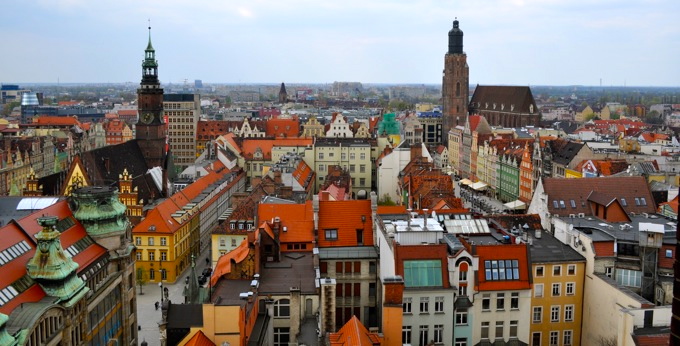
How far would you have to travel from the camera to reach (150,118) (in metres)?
108

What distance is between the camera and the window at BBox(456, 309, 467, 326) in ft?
157

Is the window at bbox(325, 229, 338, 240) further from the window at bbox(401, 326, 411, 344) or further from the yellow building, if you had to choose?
the yellow building

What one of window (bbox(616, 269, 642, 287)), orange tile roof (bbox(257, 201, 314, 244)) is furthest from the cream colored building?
window (bbox(616, 269, 642, 287))

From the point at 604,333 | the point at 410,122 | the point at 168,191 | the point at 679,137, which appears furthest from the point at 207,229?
the point at 679,137

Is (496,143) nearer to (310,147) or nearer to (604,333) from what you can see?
(310,147)

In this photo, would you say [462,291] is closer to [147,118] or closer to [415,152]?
[415,152]

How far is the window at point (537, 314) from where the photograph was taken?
51.0 m

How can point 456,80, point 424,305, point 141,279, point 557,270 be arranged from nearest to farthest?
point 424,305
point 557,270
point 141,279
point 456,80

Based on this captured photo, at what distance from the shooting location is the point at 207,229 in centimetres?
9162

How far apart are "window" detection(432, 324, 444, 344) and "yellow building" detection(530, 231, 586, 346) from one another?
7.49 metres

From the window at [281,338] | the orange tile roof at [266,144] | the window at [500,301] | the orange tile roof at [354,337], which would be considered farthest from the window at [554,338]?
the orange tile roof at [266,144]

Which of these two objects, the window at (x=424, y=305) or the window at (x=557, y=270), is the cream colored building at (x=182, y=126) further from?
the window at (x=424, y=305)

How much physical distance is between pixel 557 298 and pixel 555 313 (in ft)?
3.64

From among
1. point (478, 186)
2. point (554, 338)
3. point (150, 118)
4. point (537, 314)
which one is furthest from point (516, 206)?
point (150, 118)
